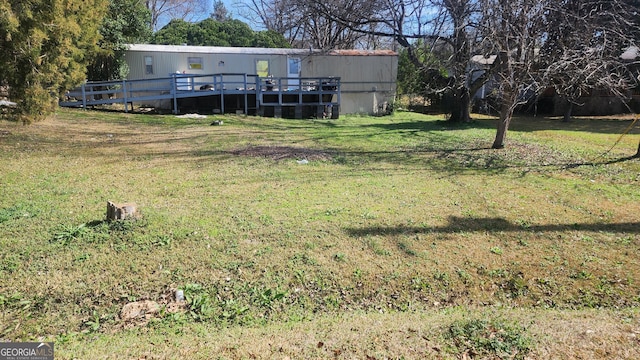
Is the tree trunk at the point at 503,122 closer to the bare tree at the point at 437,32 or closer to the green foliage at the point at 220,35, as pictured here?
the bare tree at the point at 437,32

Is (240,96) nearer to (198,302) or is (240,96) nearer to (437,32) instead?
(437,32)

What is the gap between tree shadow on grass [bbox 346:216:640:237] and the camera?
5227 mm

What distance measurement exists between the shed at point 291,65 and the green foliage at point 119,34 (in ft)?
1.75

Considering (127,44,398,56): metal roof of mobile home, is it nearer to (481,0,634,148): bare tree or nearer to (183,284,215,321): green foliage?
(481,0,634,148): bare tree

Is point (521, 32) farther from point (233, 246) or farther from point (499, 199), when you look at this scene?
point (233, 246)

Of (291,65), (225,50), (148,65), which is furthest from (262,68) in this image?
(148,65)

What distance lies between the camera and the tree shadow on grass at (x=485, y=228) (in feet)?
17.1

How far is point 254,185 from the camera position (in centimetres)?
703

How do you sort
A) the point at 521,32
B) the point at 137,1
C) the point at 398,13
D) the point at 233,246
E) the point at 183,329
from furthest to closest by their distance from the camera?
the point at 137,1
the point at 398,13
the point at 521,32
the point at 233,246
the point at 183,329

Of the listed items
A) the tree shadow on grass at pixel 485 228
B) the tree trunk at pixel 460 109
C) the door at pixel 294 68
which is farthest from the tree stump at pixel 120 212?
the door at pixel 294 68

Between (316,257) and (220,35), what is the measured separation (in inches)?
1044

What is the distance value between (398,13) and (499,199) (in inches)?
428

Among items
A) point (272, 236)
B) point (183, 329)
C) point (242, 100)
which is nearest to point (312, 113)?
point (242, 100)

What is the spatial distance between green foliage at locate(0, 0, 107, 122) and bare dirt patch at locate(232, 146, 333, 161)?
3.73 metres
